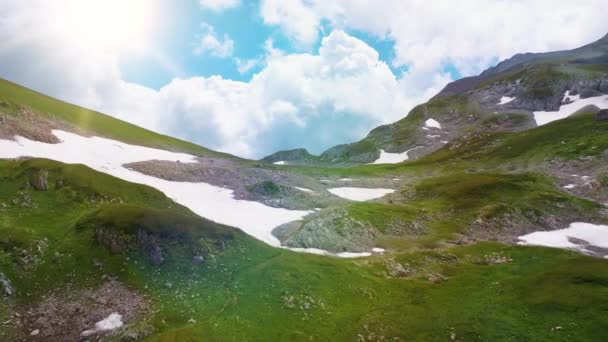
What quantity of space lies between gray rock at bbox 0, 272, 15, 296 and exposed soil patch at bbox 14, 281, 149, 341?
2585mm

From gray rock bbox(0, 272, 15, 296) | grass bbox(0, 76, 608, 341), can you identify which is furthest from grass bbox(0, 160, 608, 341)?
gray rock bbox(0, 272, 15, 296)

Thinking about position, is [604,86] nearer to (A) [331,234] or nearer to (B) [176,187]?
(A) [331,234]

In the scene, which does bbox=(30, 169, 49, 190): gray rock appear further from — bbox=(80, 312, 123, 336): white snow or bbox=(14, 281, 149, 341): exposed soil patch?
bbox=(80, 312, 123, 336): white snow

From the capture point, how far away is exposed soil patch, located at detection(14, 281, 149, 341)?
31.5 meters

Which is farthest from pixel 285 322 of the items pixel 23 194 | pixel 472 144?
pixel 472 144

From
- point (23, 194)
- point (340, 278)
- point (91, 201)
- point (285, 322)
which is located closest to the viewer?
point (285, 322)

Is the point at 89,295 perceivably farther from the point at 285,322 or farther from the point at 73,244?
the point at 285,322

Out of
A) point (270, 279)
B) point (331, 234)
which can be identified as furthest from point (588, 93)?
point (270, 279)

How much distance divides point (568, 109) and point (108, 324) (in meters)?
209

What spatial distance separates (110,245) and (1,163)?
89.6 ft

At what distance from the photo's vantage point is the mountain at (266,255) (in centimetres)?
3481

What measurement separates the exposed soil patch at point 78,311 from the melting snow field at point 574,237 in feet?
194

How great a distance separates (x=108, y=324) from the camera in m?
32.9

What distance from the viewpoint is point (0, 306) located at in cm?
3259
